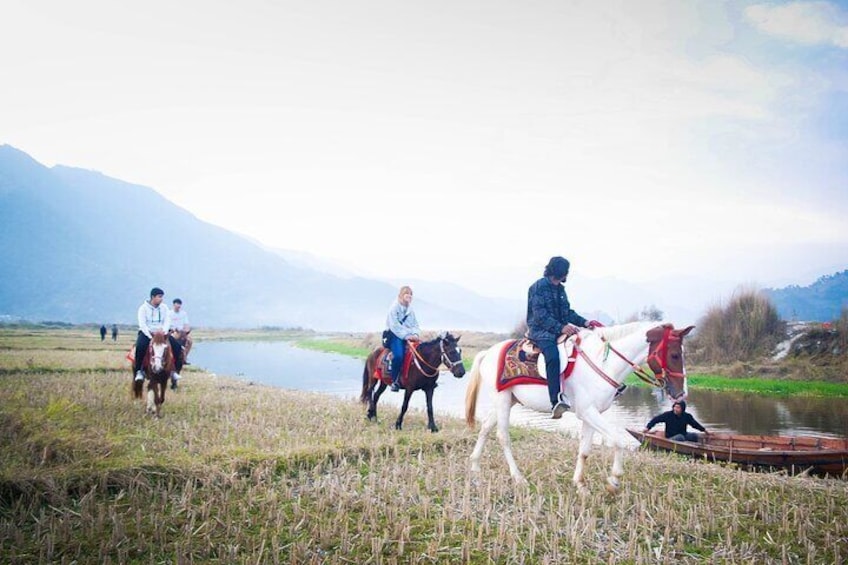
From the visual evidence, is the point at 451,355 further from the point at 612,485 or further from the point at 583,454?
the point at 612,485

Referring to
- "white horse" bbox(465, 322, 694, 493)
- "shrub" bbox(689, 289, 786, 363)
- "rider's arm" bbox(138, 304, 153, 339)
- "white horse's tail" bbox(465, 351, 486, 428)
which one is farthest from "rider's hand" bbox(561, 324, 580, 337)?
"shrub" bbox(689, 289, 786, 363)

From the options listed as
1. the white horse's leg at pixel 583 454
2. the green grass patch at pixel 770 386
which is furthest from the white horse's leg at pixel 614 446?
the green grass patch at pixel 770 386

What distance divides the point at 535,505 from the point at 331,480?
296 centimetres

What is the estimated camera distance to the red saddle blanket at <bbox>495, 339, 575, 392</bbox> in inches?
316

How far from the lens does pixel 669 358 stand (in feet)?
23.7

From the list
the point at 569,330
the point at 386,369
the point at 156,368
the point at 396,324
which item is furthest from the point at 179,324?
the point at 569,330

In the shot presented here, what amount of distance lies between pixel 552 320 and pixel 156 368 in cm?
954

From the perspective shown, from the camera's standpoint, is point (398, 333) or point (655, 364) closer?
point (655, 364)

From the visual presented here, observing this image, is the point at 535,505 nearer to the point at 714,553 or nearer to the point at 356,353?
the point at 714,553

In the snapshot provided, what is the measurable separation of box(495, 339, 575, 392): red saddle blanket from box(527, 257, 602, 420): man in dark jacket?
24 cm

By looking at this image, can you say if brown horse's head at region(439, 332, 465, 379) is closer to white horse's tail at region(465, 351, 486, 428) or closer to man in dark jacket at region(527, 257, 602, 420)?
white horse's tail at region(465, 351, 486, 428)

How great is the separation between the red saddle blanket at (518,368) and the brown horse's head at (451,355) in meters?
2.66

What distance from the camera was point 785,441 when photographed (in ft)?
40.8

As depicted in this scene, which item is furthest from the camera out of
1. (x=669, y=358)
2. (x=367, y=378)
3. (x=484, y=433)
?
(x=367, y=378)
